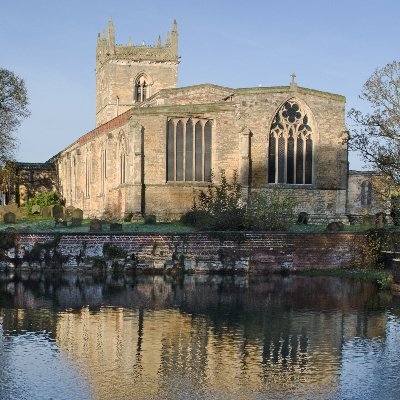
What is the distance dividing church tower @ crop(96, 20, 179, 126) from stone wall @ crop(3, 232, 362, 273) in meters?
43.7

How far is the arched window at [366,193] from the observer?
69.3 metres

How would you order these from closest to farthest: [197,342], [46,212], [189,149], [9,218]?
1. [197,342]
2. [9,218]
3. [189,149]
4. [46,212]

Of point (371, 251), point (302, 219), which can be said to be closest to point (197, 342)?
point (371, 251)

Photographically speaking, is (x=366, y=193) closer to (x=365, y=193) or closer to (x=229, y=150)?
(x=365, y=193)

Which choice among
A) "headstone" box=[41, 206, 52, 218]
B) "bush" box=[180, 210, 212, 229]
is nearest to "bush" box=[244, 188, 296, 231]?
"bush" box=[180, 210, 212, 229]

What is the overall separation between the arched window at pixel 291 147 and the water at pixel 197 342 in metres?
20.3

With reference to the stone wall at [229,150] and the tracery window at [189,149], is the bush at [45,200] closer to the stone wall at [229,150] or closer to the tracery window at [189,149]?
the stone wall at [229,150]

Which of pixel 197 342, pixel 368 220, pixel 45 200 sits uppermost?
pixel 45 200

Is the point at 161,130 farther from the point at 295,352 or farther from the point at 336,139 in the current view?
the point at 295,352

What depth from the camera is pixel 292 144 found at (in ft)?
138

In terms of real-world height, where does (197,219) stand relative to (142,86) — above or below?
below

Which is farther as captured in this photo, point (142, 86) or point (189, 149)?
point (142, 86)

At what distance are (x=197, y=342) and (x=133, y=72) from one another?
58097mm

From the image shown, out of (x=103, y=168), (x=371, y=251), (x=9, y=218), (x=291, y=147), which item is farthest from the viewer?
(x=103, y=168)
